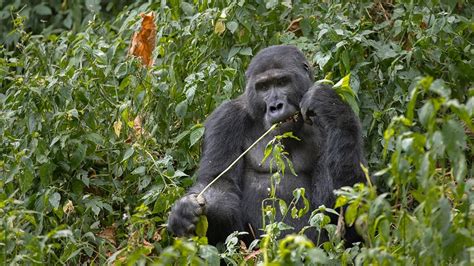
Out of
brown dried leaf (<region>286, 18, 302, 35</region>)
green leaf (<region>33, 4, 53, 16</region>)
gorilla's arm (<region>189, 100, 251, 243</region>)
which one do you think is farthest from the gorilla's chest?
green leaf (<region>33, 4, 53, 16</region>)

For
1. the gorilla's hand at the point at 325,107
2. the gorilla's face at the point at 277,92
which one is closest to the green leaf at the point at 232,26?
the gorilla's face at the point at 277,92

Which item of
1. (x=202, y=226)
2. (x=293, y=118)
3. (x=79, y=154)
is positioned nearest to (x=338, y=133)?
(x=293, y=118)

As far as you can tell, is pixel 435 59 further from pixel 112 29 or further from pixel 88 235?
pixel 112 29

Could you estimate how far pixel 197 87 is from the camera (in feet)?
21.2

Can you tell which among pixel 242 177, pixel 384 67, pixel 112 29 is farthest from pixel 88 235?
pixel 112 29

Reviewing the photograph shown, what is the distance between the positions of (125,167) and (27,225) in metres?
0.73

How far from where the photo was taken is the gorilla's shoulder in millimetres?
6043

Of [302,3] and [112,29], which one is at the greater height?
[302,3]

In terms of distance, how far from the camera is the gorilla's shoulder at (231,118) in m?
6.04

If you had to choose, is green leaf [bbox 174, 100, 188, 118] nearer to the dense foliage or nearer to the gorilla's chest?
the dense foliage

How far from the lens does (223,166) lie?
19.6 feet

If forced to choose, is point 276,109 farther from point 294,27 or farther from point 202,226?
point 294,27

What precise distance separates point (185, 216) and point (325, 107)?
0.93m

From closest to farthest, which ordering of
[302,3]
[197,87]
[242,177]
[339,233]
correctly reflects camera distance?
[339,233], [242,177], [197,87], [302,3]
